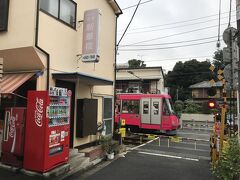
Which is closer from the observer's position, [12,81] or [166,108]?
[12,81]

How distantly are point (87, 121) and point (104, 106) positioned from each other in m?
2.09

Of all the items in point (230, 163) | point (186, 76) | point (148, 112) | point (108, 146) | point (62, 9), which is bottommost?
point (108, 146)

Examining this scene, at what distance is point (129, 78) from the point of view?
33219 mm

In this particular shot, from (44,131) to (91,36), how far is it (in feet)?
12.6

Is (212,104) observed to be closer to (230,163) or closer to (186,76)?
(230,163)

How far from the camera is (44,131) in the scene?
267 inches

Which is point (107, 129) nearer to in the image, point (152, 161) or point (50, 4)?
point (152, 161)

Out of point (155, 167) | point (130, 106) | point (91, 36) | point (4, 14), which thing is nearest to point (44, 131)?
point (91, 36)

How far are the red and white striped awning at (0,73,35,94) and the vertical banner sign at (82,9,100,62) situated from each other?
2070 mm

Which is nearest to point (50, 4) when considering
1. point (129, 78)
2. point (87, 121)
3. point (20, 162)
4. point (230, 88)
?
point (87, 121)

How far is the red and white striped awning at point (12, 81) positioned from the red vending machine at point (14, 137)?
0.66m

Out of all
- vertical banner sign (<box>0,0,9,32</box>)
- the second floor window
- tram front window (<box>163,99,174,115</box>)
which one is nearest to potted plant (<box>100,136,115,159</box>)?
the second floor window

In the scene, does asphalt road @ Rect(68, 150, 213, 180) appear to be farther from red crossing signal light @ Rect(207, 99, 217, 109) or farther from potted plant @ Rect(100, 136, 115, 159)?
red crossing signal light @ Rect(207, 99, 217, 109)

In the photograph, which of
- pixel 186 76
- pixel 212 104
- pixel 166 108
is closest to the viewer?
pixel 212 104
